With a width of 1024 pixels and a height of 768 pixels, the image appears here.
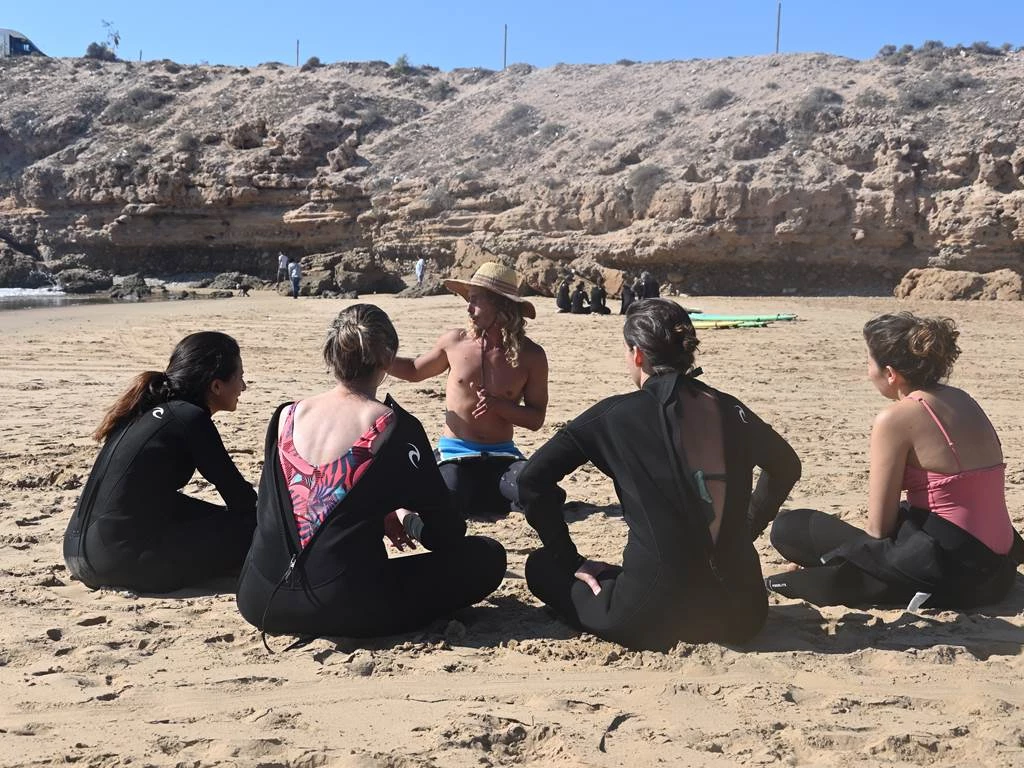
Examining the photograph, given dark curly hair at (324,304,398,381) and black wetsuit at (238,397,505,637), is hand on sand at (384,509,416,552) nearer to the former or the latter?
black wetsuit at (238,397,505,637)

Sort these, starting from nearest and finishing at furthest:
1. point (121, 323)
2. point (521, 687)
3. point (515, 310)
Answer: point (521, 687) → point (515, 310) → point (121, 323)

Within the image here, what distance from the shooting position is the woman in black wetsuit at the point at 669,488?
323 cm

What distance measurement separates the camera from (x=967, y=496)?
3688 millimetres

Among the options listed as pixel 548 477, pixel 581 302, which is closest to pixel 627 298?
pixel 581 302

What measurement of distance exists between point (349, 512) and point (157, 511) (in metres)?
1.09

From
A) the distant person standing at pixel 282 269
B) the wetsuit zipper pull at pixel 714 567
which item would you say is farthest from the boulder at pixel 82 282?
the wetsuit zipper pull at pixel 714 567

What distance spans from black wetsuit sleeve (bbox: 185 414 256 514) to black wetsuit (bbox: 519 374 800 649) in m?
1.30

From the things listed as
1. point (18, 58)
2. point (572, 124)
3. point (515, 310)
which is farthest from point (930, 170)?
point (18, 58)

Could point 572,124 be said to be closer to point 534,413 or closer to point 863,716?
point 534,413

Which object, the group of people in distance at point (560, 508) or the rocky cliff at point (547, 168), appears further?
the rocky cliff at point (547, 168)

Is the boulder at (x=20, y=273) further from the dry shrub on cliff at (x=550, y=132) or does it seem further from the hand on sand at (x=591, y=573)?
the hand on sand at (x=591, y=573)

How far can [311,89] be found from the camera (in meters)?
43.0

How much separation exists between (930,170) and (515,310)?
2472 centimetres

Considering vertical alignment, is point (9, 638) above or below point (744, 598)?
below
